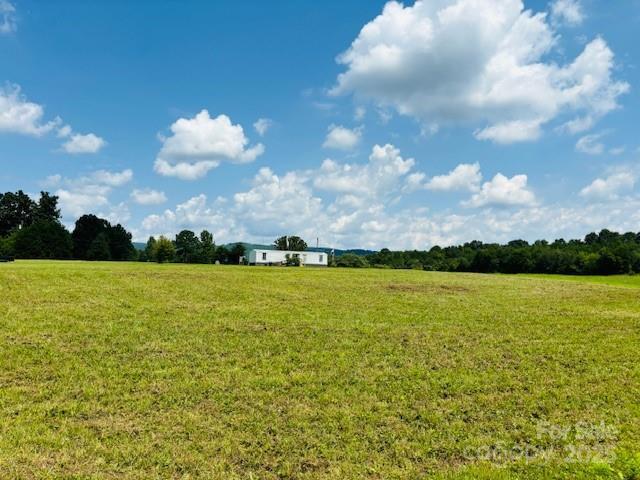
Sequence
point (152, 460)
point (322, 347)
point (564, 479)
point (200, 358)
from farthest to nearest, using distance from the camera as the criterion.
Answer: point (322, 347), point (200, 358), point (152, 460), point (564, 479)

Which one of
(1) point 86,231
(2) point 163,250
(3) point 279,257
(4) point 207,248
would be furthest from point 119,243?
(3) point 279,257

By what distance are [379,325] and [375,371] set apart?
466cm

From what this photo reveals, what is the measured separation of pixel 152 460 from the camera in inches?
198

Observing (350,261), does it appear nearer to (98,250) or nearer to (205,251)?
(205,251)

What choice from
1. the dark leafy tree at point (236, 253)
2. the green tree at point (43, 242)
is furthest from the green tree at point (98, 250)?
the dark leafy tree at point (236, 253)

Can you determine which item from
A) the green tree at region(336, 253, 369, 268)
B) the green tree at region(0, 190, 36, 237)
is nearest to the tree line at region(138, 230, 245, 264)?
the green tree at region(336, 253, 369, 268)

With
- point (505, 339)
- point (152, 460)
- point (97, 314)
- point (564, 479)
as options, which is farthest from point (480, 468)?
point (97, 314)

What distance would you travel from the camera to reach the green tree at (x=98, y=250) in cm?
8331

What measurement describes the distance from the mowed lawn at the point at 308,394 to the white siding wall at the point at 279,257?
6597 cm

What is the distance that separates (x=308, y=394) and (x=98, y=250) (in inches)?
3437

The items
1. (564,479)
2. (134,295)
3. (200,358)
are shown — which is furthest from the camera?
(134,295)

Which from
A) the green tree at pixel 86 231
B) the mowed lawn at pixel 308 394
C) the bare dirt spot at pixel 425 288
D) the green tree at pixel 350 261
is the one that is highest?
the green tree at pixel 86 231

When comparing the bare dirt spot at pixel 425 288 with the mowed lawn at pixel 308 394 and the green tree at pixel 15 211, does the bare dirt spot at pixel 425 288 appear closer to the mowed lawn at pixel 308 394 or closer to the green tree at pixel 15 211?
the mowed lawn at pixel 308 394

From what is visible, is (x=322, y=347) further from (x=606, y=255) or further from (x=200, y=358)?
(x=606, y=255)
